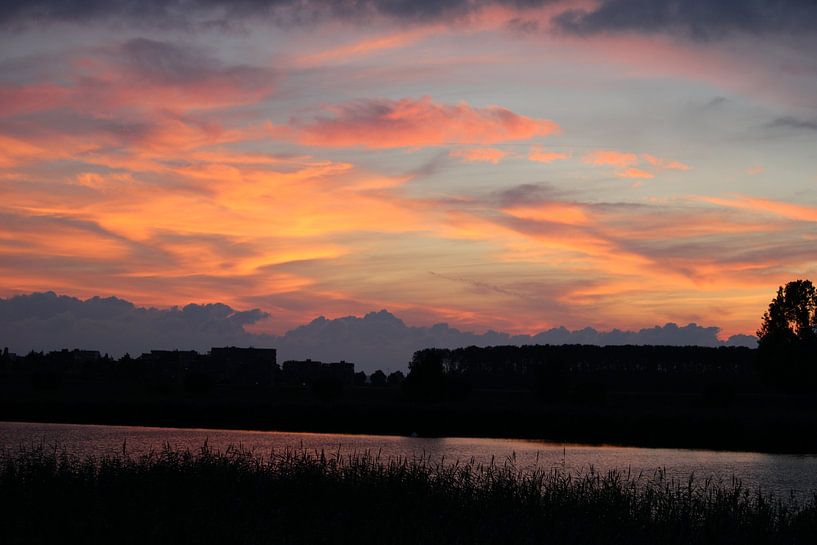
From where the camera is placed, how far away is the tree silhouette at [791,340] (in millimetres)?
110000

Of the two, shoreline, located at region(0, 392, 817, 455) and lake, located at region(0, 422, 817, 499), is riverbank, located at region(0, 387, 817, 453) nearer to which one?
shoreline, located at region(0, 392, 817, 455)

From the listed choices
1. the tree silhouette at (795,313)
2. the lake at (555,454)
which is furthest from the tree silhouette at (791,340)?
the lake at (555,454)

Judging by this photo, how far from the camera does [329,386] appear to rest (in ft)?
465

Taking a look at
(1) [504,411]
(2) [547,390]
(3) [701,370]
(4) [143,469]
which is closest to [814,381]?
(2) [547,390]

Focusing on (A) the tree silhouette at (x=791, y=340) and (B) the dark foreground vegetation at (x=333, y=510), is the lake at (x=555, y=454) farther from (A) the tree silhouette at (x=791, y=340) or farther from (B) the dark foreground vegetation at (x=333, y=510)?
(A) the tree silhouette at (x=791, y=340)

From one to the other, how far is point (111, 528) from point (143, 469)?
6.40m

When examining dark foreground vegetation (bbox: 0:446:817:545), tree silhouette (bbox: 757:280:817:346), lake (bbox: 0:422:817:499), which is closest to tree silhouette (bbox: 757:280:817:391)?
tree silhouette (bbox: 757:280:817:346)

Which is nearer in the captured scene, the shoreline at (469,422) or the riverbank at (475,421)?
the shoreline at (469,422)

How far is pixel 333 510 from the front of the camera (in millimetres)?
23562

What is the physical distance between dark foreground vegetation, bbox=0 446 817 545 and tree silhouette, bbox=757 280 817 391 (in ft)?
304

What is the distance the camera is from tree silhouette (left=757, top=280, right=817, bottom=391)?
4331 inches

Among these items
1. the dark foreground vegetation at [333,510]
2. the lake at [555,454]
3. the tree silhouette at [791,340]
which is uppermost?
the tree silhouette at [791,340]

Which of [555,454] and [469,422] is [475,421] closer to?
[469,422]

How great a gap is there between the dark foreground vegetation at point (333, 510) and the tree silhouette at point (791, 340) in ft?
304
